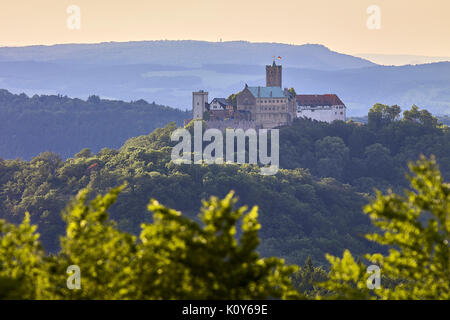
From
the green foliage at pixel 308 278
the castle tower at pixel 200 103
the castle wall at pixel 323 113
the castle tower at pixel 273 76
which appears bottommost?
the green foliage at pixel 308 278

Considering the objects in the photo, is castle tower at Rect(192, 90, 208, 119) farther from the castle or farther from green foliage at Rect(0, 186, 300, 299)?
green foliage at Rect(0, 186, 300, 299)

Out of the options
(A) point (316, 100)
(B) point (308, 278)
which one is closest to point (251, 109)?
(A) point (316, 100)

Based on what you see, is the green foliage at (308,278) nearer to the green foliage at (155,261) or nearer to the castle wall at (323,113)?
the green foliage at (155,261)

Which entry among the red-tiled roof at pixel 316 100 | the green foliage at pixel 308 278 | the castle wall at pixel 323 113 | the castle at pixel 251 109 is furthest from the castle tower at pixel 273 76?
the green foliage at pixel 308 278

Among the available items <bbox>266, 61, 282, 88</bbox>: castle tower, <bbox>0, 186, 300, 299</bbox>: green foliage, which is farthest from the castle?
<bbox>0, 186, 300, 299</bbox>: green foliage

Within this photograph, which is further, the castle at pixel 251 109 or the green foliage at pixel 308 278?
the castle at pixel 251 109

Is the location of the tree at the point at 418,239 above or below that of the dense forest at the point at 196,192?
above
